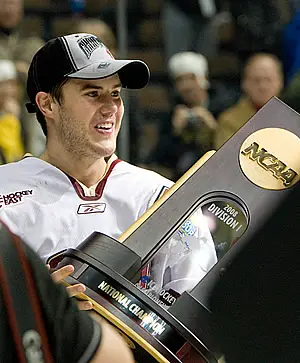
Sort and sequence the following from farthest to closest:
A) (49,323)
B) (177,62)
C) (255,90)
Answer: (177,62) → (255,90) → (49,323)

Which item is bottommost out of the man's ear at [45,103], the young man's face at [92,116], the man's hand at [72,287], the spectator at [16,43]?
the spectator at [16,43]

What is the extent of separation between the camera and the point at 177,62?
19.1 ft

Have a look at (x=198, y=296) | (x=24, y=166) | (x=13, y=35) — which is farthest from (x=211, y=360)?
(x=13, y=35)

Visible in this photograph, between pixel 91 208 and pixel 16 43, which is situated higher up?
pixel 91 208

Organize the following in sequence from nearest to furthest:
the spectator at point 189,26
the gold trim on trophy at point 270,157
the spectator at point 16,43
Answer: the gold trim on trophy at point 270,157 → the spectator at point 16,43 → the spectator at point 189,26

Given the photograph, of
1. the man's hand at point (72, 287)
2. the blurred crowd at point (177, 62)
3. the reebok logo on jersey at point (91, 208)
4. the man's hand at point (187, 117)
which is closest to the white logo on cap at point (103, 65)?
the reebok logo on jersey at point (91, 208)

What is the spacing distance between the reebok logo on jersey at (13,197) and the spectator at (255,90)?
227 centimetres

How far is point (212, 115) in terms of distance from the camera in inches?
233

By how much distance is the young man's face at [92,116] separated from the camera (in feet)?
10.2

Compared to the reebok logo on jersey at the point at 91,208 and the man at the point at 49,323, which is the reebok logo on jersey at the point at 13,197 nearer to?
the reebok logo on jersey at the point at 91,208

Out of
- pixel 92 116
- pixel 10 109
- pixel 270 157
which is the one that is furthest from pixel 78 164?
pixel 10 109

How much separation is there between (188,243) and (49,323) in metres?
1.39

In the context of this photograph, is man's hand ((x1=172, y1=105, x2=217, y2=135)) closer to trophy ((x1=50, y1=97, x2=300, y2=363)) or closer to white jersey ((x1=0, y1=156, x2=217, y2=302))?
white jersey ((x1=0, y1=156, x2=217, y2=302))

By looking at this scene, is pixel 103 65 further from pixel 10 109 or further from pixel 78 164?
pixel 10 109
